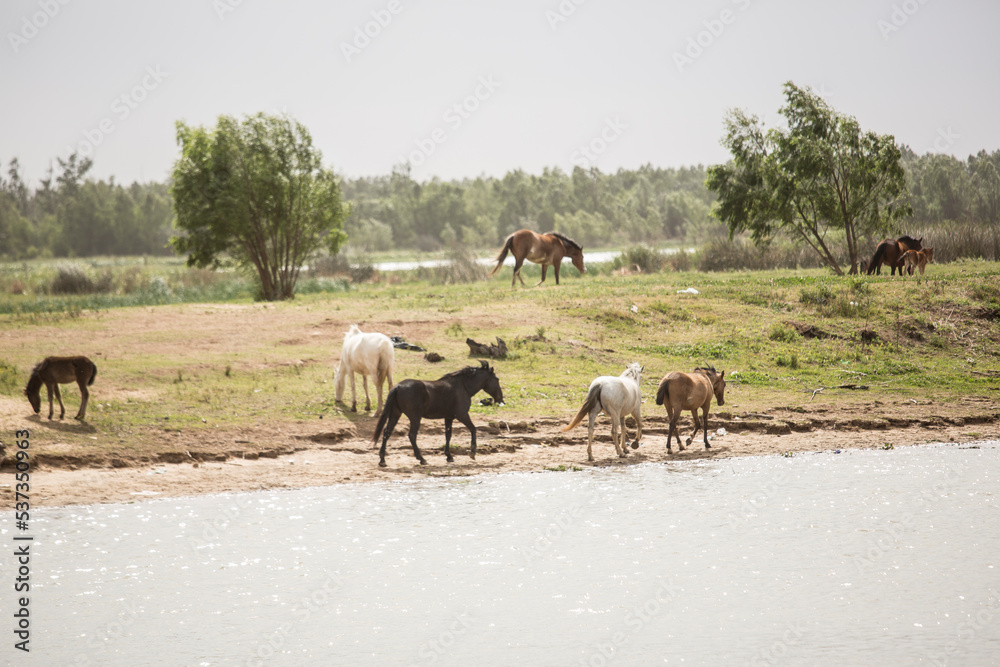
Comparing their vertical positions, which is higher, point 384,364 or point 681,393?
point 384,364

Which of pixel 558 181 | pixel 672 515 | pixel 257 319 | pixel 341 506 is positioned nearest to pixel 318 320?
pixel 257 319

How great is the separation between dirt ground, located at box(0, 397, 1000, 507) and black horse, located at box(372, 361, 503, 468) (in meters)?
0.52

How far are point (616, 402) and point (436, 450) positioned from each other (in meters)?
3.04

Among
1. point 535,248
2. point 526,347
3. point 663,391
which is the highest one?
point 535,248

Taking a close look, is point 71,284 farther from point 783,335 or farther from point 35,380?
point 783,335

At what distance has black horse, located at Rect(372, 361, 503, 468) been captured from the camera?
1307 cm

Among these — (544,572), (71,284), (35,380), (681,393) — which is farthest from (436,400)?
(71,284)

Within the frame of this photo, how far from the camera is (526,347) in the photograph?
66.9ft

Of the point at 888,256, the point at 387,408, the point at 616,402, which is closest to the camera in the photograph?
the point at 387,408

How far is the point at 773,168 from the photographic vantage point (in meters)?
35.2

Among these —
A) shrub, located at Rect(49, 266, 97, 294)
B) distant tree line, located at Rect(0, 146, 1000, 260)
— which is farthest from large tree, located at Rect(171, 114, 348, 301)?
distant tree line, located at Rect(0, 146, 1000, 260)

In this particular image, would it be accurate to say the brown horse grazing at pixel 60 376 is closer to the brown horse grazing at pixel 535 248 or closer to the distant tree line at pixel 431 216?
the brown horse grazing at pixel 535 248

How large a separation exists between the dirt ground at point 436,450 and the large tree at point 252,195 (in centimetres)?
2027

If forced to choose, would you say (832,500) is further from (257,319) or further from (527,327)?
(257,319)
